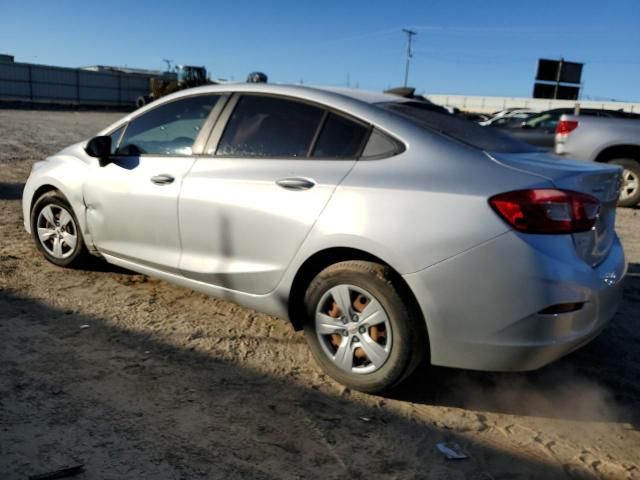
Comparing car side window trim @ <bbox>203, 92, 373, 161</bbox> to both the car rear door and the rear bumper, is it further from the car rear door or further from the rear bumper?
the rear bumper

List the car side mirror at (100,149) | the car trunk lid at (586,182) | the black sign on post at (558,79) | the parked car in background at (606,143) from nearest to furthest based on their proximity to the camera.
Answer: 1. the car trunk lid at (586,182)
2. the car side mirror at (100,149)
3. the parked car in background at (606,143)
4. the black sign on post at (558,79)

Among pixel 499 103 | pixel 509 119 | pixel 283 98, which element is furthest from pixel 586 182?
pixel 499 103

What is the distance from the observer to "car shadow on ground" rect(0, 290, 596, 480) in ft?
8.16

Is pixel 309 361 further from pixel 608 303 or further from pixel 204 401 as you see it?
pixel 608 303

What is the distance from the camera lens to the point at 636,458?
2.70 meters

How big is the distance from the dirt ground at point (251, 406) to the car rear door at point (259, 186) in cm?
52

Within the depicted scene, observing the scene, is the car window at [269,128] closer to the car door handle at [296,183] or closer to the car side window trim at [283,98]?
the car side window trim at [283,98]

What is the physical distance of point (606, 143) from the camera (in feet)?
29.1

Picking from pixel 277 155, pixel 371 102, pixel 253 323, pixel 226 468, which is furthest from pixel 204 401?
pixel 371 102

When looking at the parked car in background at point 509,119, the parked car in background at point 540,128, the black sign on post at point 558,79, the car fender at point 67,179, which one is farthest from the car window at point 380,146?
the black sign on post at point 558,79

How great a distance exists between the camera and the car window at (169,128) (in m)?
3.93

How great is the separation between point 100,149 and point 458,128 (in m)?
2.58

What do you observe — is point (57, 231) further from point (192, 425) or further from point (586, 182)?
point (586, 182)

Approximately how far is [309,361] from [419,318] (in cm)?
93
